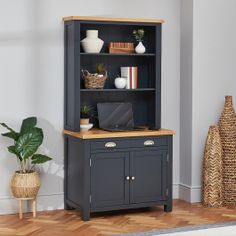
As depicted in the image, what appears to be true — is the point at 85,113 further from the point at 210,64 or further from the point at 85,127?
the point at 210,64

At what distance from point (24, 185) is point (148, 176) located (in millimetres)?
1090

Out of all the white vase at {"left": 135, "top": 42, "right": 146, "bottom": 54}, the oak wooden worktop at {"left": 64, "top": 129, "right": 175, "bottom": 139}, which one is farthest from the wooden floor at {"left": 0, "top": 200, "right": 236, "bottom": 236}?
the white vase at {"left": 135, "top": 42, "right": 146, "bottom": 54}

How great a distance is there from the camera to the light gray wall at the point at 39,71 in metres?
5.13

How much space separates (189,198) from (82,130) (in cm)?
131

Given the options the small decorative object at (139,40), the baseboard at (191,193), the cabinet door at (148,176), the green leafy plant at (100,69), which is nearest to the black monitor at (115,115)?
the green leafy plant at (100,69)

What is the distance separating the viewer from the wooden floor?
4688 millimetres

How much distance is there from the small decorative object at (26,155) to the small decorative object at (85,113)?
0.42 meters

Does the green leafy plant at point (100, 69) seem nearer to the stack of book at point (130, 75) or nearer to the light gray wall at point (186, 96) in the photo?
the stack of book at point (130, 75)

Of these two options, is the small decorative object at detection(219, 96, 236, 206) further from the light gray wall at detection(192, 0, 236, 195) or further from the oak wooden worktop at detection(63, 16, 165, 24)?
the oak wooden worktop at detection(63, 16, 165, 24)

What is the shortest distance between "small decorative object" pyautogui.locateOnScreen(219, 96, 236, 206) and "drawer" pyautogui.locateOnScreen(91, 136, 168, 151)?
2.19 ft

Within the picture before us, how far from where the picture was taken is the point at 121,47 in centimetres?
535

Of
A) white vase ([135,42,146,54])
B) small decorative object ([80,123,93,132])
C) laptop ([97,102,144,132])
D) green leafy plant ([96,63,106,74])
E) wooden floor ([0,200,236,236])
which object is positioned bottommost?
wooden floor ([0,200,236,236])

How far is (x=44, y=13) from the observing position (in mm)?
5230

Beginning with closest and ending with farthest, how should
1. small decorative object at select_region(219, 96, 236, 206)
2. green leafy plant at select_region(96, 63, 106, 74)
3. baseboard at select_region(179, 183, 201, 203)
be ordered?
green leafy plant at select_region(96, 63, 106, 74) < small decorative object at select_region(219, 96, 236, 206) < baseboard at select_region(179, 183, 201, 203)
